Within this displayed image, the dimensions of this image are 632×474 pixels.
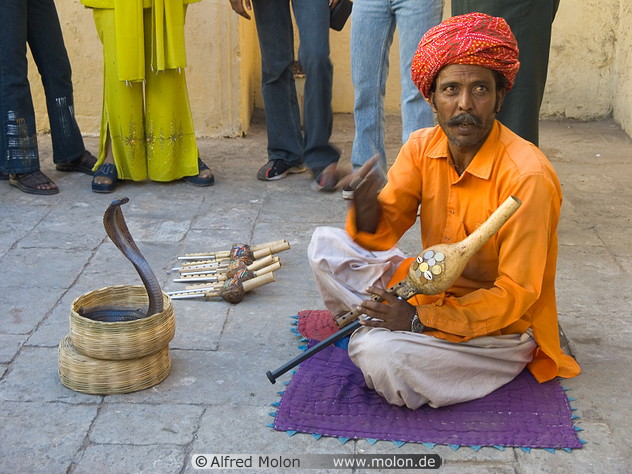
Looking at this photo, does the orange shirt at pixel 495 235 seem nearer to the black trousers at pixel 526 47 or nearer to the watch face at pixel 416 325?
the watch face at pixel 416 325

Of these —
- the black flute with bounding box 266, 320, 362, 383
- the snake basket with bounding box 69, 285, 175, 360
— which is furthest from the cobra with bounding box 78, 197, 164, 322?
the black flute with bounding box 266, 320, 362, 383

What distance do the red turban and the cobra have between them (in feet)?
3.40

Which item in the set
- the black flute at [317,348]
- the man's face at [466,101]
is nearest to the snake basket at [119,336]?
the black flute at [317,348]

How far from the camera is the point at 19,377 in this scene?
2965 mm

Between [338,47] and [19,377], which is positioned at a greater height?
[338,47]

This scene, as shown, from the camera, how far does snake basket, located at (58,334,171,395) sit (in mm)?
2816

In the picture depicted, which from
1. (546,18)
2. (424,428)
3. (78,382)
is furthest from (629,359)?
(78,382)

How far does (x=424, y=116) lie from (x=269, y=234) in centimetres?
96

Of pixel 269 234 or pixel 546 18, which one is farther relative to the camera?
pixel 269 234

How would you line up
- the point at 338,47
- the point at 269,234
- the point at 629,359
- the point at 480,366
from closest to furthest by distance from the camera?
the point at 480,366
the point at 629,359
the point at 269,234
the point at 338,47

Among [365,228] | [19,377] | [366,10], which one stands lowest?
[19,377]

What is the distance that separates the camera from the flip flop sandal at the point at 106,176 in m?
4.98

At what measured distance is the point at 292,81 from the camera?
521 centimetres

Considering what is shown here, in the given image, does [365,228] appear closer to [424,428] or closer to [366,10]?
[424,428]
